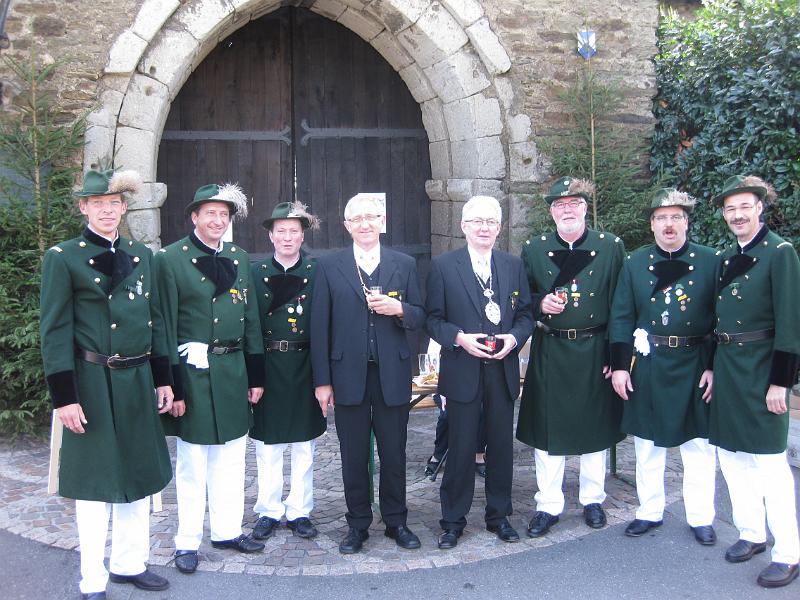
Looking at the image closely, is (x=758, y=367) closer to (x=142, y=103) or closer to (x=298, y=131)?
(x=142, y=103)

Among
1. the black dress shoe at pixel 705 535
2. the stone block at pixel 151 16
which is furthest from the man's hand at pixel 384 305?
the stone block at pixel 151 16

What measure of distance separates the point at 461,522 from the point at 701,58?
4.72 meters

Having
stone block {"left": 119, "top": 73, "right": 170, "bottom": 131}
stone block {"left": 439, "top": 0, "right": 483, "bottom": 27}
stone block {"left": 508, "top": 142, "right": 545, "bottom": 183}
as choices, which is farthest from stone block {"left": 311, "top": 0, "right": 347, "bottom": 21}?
stone block {"left": 508, "top": 142, "right": 545, "bottom": 183}

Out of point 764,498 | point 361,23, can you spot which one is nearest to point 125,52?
point 361,23

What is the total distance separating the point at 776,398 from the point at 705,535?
92 cm

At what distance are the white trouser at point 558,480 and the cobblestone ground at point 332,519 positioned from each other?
0.45 feet

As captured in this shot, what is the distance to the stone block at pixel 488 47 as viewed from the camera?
7133 mm

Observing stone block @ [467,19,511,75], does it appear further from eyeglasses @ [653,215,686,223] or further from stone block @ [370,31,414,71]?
eyeglasses @ [653,215,686,223]

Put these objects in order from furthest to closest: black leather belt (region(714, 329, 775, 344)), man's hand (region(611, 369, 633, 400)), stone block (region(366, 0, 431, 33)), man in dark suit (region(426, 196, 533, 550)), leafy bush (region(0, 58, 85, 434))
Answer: stone block (region(366, 0, 431, 33)), leafy bush (region(0, 58, 85, 434)), man's hand (region(611, 369, 633, 400)), man in dark suit (region(426, 196, 533, 550)), black leather belt (region(714, 329, 775, 344))

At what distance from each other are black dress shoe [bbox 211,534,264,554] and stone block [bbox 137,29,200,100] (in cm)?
359

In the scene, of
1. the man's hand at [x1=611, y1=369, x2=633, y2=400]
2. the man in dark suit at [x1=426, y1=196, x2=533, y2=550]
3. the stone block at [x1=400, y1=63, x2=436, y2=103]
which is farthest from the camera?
the stone block at [x1=400, y1=63, x2=436, y2=103]

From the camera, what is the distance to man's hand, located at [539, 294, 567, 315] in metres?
4.60

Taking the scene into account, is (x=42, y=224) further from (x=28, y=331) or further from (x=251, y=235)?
(x=251, y=235)

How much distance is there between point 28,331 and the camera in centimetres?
591
